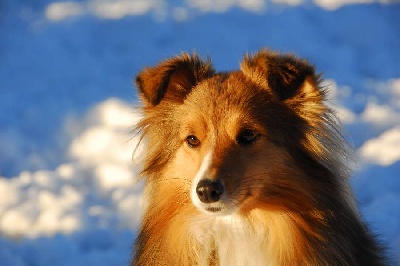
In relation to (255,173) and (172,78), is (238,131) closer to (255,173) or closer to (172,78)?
(255,173)

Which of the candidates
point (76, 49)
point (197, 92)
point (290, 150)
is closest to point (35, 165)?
point (76, 49)

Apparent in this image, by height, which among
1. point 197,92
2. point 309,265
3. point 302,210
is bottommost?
point 309,265

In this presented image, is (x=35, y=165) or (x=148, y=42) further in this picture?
(x=148, y=42)

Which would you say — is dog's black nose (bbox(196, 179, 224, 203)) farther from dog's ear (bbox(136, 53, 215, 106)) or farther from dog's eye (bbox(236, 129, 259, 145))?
dog's ear (bbox(136, 53, 215, 106))

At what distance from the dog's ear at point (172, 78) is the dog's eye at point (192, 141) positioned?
0.96 ft

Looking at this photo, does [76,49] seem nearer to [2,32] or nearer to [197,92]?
[2,32]

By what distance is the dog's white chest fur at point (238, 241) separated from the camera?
407cm

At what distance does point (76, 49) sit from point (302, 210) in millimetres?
5242

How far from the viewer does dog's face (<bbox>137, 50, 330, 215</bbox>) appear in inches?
151

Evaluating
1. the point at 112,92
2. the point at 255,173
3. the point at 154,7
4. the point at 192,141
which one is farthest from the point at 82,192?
the point at 154,7

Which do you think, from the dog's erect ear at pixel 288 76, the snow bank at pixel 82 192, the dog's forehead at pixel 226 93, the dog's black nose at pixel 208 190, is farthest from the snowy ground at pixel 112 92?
the dog's black nose at pixel 208 190

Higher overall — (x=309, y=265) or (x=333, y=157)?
(x=333, y=157)

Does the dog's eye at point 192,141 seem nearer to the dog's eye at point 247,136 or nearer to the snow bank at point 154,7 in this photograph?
the dog's eye at point 247,136

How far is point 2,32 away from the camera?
8.82 m
